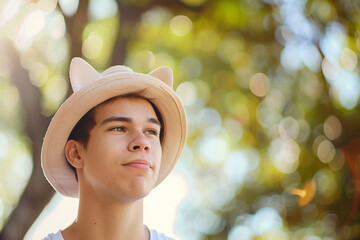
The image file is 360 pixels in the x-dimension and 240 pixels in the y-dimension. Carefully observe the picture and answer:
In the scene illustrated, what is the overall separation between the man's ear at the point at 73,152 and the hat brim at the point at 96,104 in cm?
3

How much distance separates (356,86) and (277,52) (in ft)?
4.06

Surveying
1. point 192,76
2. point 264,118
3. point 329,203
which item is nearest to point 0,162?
point 192,76

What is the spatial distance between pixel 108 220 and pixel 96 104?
0.54 m

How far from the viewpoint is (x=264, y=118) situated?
8.18 m

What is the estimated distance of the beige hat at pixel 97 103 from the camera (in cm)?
241

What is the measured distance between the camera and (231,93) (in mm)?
7691

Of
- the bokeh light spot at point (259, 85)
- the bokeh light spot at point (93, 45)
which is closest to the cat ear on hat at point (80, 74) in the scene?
the bokeh light spot at point (93, 45)

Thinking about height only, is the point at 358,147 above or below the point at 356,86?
below

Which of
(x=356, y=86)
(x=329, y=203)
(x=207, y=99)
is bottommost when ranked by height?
(x=329, y=203)

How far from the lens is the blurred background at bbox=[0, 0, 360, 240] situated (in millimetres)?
5727

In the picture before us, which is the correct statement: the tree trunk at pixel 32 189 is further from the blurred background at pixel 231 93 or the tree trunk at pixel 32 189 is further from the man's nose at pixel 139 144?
the man's nose at pixel 139 144

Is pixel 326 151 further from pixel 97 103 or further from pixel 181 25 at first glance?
pixel 97 103

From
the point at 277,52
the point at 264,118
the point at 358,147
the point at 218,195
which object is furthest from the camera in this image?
the point at 218,195

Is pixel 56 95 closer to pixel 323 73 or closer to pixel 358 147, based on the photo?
pixel 323 73
